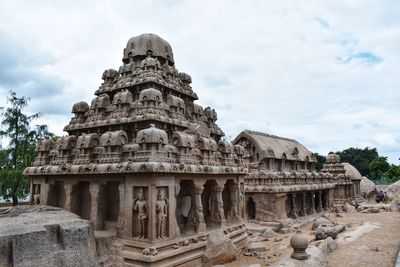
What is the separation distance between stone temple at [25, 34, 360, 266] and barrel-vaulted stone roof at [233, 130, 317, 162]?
11072mm

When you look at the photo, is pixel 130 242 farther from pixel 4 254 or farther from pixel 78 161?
pixel 4 254

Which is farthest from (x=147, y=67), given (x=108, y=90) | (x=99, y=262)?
(x=99, y=262)

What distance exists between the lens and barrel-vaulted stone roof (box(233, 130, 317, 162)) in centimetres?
2591

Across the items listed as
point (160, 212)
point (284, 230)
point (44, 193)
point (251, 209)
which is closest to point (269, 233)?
point (284, 230)

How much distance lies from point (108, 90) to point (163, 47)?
3.41 m

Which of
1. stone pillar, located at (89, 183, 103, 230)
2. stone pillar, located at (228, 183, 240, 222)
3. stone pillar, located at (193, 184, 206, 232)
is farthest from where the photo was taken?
stone pillar, located at (228, 183, 240, 222)

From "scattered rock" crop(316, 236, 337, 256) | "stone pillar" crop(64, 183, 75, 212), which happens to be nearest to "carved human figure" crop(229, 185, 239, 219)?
"scattered rock" crop(316, 236, 337, 256)

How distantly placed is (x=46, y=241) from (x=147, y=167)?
373 cm

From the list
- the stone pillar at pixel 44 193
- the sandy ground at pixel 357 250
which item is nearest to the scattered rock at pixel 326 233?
the sandy ground at pixel 357 250

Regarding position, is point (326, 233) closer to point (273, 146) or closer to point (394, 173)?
point (273, 146)

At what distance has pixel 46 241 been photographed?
576 centimetres

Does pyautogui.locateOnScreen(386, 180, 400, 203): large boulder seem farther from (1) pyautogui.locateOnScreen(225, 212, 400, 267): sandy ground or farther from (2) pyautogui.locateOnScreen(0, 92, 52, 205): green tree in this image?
(2) pyautogui.locateOnScreen(0, 92, 52, 205): green tree

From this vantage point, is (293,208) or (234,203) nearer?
(234,203)

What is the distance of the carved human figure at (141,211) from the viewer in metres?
9.38
